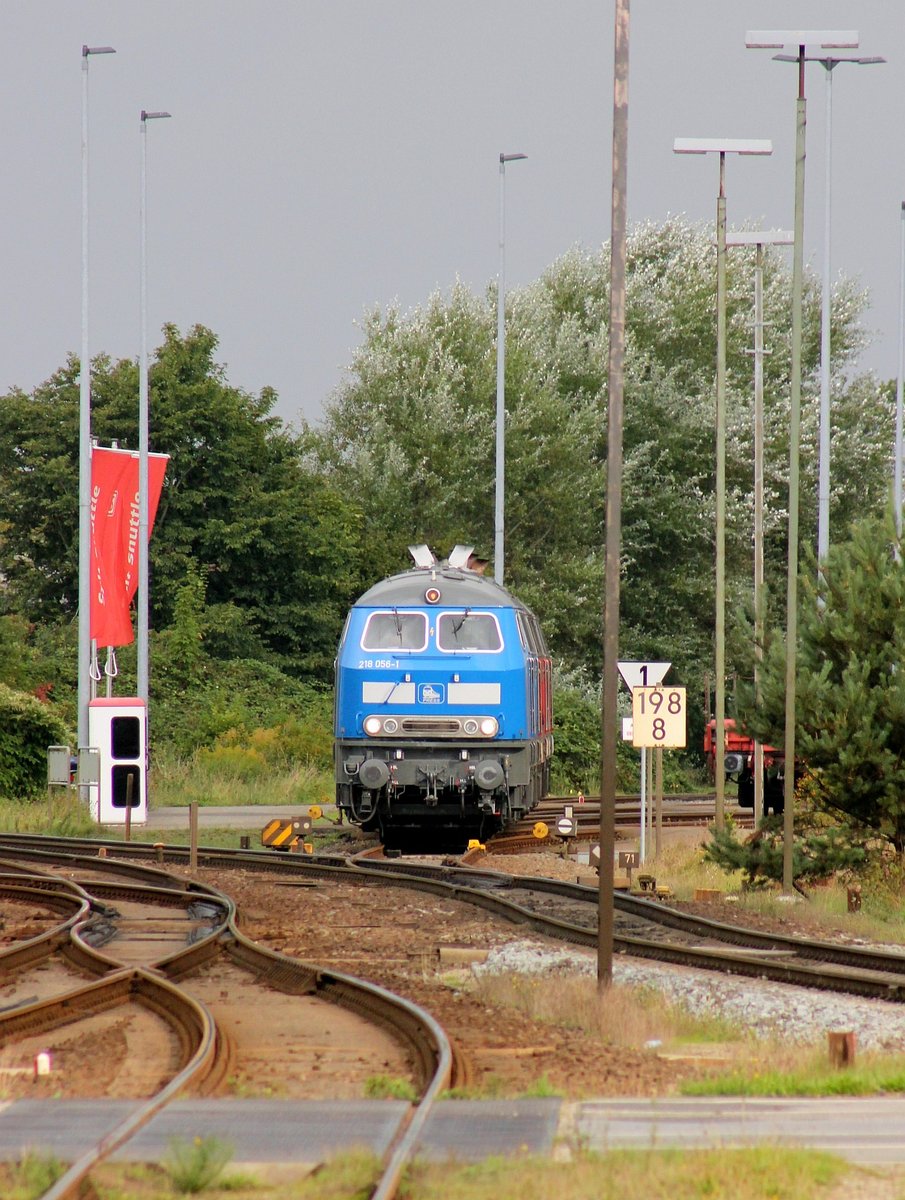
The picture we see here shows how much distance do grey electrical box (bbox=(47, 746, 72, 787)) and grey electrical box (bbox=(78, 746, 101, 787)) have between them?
0.40 metres

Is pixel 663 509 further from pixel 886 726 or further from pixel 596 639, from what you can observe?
pixel 886 726

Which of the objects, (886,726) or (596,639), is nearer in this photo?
(886,726)

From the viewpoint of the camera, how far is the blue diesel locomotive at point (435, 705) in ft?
75.5

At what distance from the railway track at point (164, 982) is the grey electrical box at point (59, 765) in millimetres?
9011

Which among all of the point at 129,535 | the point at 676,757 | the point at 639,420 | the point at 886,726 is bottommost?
the point at 676,757

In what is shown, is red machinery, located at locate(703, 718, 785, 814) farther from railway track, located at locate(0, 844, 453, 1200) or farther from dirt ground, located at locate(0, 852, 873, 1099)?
railway track, located at locate(0, 844, 453, 1200)

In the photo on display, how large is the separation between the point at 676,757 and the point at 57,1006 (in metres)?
38.1

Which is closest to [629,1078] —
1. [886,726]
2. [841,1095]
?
[841,1095]

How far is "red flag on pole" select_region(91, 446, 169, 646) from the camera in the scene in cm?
3127

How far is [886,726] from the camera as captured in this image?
18.8 meters

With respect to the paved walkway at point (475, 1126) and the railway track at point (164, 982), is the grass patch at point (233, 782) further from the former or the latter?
the paved walkway at point (475, 1126)

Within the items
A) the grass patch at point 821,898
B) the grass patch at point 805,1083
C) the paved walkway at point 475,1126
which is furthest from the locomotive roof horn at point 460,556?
the paved walkway at point 475,1126

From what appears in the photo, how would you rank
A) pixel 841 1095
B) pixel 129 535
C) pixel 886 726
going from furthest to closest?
pixel 129 535, pixel 886 726, pixel 841 1095

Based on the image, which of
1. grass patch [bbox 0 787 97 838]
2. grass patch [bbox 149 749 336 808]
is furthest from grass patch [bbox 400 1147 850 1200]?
grass patch [bbox 149 749 336 808]
